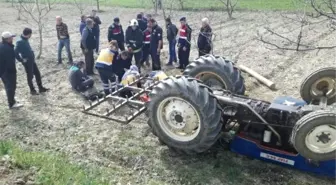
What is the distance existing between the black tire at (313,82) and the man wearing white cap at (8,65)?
18.0 ft

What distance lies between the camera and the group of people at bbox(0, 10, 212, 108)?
7.84 meters

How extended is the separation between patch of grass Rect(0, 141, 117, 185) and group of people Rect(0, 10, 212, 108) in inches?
76.0

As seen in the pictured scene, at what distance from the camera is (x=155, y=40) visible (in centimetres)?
1036

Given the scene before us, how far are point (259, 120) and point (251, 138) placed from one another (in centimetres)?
33

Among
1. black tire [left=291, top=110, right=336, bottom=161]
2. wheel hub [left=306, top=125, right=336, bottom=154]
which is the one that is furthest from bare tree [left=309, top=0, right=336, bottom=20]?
wheel hub [left=306, top=125, right=336, bottom=154]

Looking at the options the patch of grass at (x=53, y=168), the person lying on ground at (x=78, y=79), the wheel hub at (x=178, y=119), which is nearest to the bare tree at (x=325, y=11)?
the wheel hub at (x=178, y=119)

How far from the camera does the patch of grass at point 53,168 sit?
16.3 feet

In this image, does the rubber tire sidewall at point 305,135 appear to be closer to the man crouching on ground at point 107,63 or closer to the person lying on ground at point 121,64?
the man crouching on ground at point 107,63

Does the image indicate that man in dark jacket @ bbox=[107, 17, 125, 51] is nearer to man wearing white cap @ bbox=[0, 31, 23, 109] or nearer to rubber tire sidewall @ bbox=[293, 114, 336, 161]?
man wearing white cap @ bbox=[0, 31, 23, 109]


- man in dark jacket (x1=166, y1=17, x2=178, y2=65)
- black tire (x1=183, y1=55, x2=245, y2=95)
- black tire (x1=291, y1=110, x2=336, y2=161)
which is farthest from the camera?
man in dark jacket (x1=166, y1=17, x2=178, y2=65)

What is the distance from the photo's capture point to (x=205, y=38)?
33.0ft

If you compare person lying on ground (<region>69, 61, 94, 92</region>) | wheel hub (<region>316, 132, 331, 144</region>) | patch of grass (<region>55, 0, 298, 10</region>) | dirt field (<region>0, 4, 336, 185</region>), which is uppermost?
patch of grass (<region>55, 0, 298, 10</region>)

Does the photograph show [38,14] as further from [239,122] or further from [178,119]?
[239,122]

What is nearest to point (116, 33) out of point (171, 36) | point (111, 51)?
point (171, 36)
